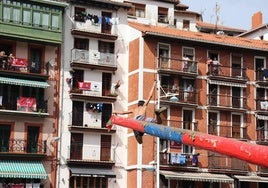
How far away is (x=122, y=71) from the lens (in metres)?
45.4

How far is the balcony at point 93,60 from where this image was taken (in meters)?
43.1

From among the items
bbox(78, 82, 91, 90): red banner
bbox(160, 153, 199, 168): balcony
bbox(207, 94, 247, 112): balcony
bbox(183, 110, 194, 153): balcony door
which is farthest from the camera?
bbox(207, 94, 247, 112): balcony

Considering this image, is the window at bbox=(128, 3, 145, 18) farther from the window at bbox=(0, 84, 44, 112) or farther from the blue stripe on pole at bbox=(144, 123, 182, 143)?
the blue stripe on pole at bbox=(144, 123, 182, 143)

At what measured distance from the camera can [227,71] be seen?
46969 millimetres

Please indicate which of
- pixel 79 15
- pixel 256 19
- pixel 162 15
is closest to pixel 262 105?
pixel 162 15

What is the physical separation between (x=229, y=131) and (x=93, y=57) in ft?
41.6

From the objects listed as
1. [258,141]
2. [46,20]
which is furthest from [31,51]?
[258,141]

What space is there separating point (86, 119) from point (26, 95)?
4943mm

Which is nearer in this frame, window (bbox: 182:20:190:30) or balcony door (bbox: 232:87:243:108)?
balcony door (bbox: 232:87:243:108)

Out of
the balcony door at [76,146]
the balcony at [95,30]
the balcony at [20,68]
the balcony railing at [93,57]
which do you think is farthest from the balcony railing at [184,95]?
the balcony at [20,68]

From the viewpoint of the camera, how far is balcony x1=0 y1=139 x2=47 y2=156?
39.2 metres

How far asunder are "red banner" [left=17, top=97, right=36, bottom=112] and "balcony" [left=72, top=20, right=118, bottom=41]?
658 cm

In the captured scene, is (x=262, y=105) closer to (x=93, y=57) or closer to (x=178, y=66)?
(x=178, y=66)

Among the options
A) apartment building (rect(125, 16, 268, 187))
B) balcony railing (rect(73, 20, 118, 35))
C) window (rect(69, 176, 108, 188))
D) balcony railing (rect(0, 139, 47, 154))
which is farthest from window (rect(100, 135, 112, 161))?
balcony railing (rect(73, 20, 118, 35))
